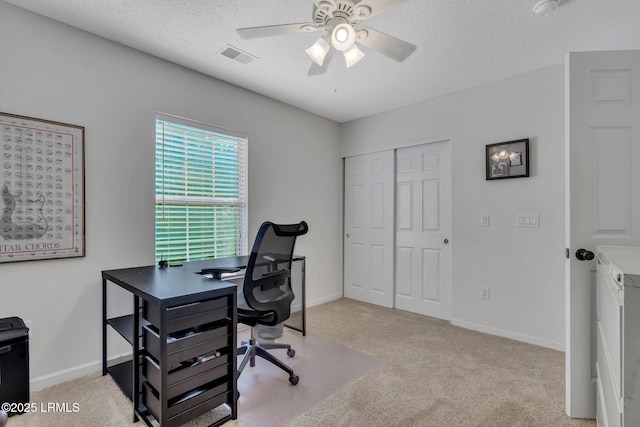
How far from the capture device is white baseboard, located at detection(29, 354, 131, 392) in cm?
199

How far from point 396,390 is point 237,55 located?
2.77 meters

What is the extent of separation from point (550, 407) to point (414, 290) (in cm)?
184

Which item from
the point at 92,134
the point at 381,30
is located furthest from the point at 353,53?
the point at 92,134

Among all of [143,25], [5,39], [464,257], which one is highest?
[143,25]

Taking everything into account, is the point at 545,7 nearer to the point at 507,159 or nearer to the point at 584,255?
the point at 507,159

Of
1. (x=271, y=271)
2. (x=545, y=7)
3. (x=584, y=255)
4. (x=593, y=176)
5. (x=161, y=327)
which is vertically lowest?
(x=161, y=327)

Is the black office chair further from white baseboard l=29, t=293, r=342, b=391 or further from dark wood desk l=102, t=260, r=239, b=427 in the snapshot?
white baseboard l=29, t=293, r=342, b=391

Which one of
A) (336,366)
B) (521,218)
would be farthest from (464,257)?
(336,366)

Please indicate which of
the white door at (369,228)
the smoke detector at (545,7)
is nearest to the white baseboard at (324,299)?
the white door at (369,228)

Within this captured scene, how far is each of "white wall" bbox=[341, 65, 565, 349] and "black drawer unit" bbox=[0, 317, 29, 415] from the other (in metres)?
3.47

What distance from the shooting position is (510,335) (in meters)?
2.91

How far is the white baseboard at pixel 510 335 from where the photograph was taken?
2672mm

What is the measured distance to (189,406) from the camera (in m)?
1.58

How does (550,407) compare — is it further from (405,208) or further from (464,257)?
(405,208)
